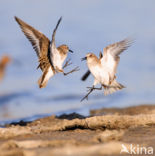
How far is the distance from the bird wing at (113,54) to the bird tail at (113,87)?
0.90 feet

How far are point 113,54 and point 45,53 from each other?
1640mm

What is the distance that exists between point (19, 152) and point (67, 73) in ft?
14.5

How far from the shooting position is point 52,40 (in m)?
9.37

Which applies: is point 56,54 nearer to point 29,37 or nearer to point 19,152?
point 29,37

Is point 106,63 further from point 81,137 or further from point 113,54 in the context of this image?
point 81,137

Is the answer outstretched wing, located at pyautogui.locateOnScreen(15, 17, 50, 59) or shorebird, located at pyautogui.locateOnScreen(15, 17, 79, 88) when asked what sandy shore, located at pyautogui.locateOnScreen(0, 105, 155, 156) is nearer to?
shorebird, located at pyautogui.locateOnScreen(15, 17, 79, 88)

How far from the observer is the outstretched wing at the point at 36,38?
33.4 feet

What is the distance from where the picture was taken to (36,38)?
10.3 meters

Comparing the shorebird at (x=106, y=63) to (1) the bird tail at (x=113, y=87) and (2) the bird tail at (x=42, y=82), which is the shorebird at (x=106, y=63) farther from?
(2) the bird tail at (x=42, y=82)

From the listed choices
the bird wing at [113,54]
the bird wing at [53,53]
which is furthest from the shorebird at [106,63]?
the bird wing at [53,53]

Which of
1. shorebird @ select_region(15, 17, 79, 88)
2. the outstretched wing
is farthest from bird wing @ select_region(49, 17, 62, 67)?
the outstretched wing

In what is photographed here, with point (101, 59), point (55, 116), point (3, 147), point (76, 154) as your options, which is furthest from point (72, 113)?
point (76, 154)

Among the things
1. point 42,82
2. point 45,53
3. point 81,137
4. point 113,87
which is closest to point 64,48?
point 45,53

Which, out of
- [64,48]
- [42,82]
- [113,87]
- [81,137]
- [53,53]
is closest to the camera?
[81,137]
